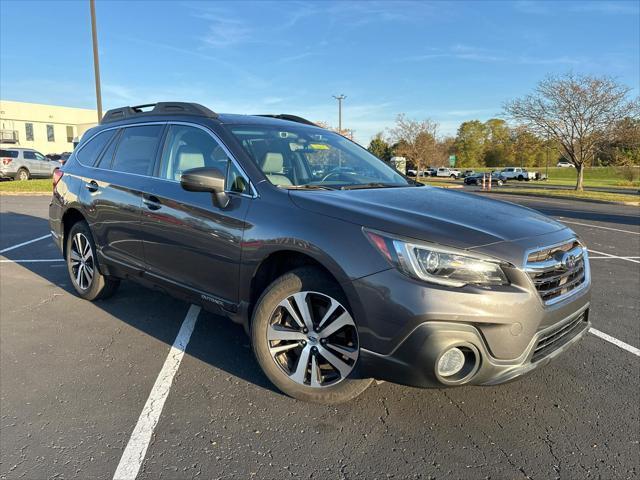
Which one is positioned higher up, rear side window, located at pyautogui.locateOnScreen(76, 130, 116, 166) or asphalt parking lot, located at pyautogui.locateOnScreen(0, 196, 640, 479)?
rear side window, located at pyautogui.locateOnScreen(76, 130, 116, 166)

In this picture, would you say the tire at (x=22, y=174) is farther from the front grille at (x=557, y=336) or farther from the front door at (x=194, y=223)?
the front grille at (x=557, y=336)

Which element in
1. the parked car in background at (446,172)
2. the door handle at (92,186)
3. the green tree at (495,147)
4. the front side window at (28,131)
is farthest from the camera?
the green tree at (495,147)

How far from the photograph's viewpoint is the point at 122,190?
4.01 m

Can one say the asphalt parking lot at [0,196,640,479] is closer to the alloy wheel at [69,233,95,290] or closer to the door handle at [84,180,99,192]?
the alloy wheel at [69,233,95,290]

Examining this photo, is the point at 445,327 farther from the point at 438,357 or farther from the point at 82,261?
the point at 82,261

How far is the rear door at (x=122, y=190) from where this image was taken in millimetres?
3873

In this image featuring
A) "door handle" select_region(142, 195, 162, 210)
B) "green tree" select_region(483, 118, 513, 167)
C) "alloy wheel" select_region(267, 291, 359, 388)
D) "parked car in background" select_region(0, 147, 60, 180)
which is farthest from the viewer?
"green tree" select_region(483, 118, 513, 167)

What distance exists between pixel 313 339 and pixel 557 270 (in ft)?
4.70

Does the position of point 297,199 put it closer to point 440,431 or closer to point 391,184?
point 391,184

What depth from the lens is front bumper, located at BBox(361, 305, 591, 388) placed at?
7.50 ft

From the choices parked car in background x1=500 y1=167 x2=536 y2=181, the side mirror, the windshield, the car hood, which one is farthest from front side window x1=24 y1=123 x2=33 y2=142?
the car hood

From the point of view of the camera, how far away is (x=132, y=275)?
4.05 meters

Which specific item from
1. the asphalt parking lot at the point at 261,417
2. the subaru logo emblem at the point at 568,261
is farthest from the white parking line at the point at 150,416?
the subaru logo emblem at the point at 568,261

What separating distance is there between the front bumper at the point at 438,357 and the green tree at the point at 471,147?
9233cm
